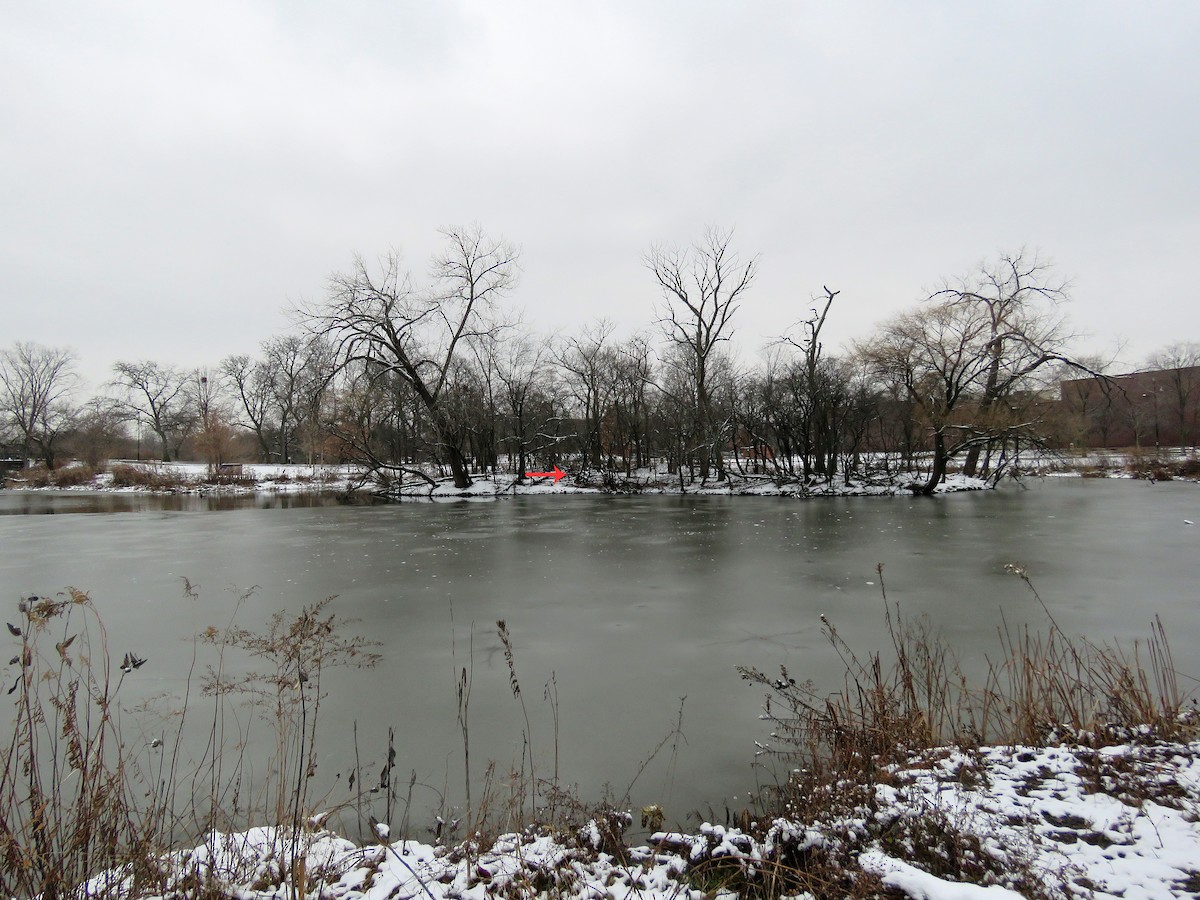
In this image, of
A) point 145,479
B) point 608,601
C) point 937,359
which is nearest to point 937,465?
point 937,359

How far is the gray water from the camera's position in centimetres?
437

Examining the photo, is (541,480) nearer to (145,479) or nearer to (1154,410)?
(145,479)

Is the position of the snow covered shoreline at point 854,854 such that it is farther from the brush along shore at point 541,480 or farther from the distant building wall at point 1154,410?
the distant building wall at point 1154,410

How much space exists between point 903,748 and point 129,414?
6998 cm

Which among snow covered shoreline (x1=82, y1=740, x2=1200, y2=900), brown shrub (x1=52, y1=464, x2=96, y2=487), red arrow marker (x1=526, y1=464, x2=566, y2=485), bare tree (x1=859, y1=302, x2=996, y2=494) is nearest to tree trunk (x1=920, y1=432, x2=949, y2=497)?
bare tree (x1=859, y1=302, x2=996, y2=494)

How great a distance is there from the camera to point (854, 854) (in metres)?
2.69

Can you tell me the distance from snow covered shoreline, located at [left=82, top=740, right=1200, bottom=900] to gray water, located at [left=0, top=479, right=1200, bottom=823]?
727 mm

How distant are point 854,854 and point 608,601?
5.61m

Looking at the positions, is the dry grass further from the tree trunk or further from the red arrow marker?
the red arrow marker

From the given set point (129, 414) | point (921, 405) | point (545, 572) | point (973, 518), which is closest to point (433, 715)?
point (545, 572)

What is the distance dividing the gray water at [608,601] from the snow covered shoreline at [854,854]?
2.39 ft

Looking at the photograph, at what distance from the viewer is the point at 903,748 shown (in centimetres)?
373

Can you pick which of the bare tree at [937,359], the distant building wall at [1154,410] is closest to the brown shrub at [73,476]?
the bare tree at [937,359]

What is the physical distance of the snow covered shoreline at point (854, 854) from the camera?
2.41 m
